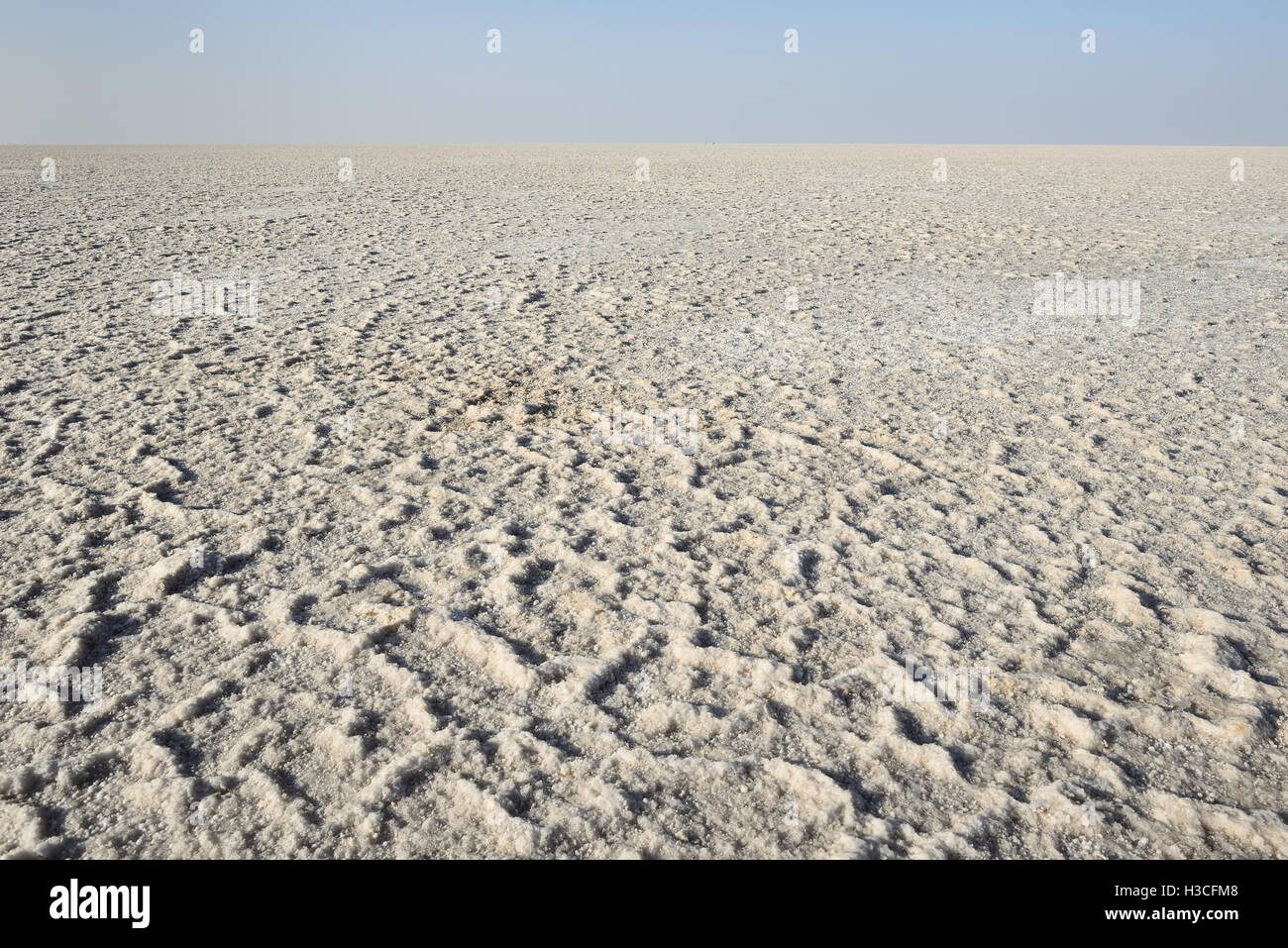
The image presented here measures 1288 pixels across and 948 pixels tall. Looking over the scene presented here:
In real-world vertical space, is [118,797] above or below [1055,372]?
below

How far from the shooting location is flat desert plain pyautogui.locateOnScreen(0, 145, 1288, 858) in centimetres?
158

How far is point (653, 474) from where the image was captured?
118 inches

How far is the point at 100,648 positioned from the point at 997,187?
14305mm

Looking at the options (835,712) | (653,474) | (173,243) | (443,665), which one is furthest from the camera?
(173,243)

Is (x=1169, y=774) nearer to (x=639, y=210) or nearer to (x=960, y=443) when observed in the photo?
(x=960, y=443)

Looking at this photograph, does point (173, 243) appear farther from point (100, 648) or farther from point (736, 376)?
point (100, 648)

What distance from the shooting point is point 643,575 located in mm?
2357

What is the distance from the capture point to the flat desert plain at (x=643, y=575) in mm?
1583

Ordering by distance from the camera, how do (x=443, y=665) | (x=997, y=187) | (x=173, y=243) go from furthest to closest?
(x=997, y=187), (x=173, y=243), (x=443, y=665)

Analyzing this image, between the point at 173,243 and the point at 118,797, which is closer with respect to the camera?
the point at 118,797

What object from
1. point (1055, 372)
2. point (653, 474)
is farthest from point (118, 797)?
point (1055, 372)

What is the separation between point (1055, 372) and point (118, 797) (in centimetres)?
402
